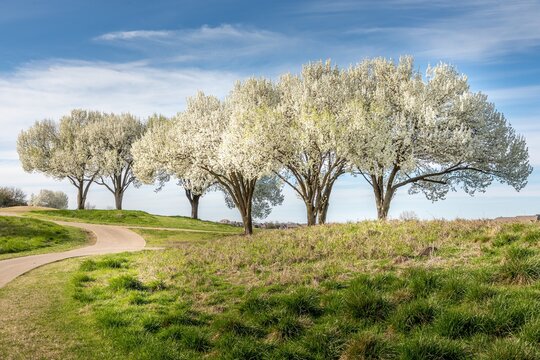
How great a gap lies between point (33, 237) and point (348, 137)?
26.4 m

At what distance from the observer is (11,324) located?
39.4 feet

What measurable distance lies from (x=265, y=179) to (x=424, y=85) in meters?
33.3

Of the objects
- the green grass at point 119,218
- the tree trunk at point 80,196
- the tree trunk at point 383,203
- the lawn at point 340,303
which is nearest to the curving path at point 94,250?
the lawn at point 340,303

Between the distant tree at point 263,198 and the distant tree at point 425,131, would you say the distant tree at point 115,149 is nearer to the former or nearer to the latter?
the distant tree at point 263,198

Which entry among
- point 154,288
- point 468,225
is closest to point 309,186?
point 468,225

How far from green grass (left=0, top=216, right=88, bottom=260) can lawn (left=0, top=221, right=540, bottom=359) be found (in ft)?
50.0

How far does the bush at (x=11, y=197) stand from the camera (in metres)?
75.6

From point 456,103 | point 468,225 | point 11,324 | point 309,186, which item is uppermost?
point 456,103

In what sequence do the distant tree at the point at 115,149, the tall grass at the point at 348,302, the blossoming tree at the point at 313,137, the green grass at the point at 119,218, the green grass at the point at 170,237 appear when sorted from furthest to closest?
the distant tree at the point at 115,149, the green grass at the point at 119,218, the green grass at the point at 170,237, the blossoming tree at the point at 313,137, the tall grass at the point at 348,302

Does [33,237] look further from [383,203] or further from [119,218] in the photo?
[383,203]

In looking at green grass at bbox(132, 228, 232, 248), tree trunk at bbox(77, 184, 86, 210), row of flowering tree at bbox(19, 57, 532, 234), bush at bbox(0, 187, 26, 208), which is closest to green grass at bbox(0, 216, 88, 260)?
green grass at bbox(132, 228, 232, 248)

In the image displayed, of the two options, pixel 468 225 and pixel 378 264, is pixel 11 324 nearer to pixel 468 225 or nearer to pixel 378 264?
pixel 378 264

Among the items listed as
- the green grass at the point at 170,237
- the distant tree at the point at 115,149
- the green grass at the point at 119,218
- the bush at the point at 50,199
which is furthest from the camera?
the bush at the point at 50,199

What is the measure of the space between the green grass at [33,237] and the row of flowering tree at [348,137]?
33.8 feet
